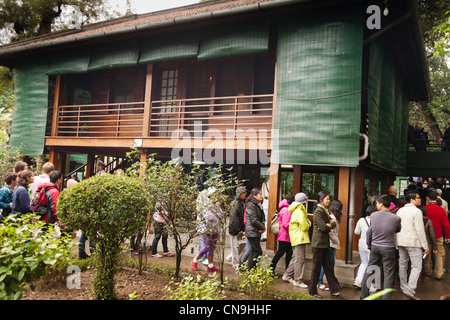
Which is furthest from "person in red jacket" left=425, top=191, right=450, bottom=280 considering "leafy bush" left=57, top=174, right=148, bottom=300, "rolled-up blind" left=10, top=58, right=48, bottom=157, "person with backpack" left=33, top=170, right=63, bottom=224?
"rolled-up blind" left=10, top=58, right=48, bottom=157

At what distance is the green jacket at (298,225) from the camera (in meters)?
5.49

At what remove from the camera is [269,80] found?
9484 millimetres

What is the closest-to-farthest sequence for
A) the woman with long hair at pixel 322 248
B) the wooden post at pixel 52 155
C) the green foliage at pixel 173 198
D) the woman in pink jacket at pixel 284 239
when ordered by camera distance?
the woman with long hair at pixel 322 248 < the green foliage at pixel 173 198 < the woman in pink jacket at pixel 284 239 < the wooden post at pixel 52 155

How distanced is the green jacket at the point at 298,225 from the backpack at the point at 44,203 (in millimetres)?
4545

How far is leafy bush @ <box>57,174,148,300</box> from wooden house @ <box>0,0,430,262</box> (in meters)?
3.71

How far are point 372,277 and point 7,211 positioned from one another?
21.2 ft

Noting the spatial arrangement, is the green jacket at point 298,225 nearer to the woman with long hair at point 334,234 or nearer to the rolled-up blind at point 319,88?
the woman with long hair at point 334,234

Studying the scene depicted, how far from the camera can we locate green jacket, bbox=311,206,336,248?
16.8 ft

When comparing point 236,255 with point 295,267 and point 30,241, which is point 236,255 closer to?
point 295,267

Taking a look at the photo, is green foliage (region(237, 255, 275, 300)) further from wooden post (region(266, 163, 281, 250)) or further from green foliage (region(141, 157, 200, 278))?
wooden post (region(266, 163, 281, 250))

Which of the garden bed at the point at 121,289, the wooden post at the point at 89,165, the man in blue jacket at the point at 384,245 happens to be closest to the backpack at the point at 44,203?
the garden bed at the point at 121,289

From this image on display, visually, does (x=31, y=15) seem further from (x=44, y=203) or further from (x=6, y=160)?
(x=44, y=203)
